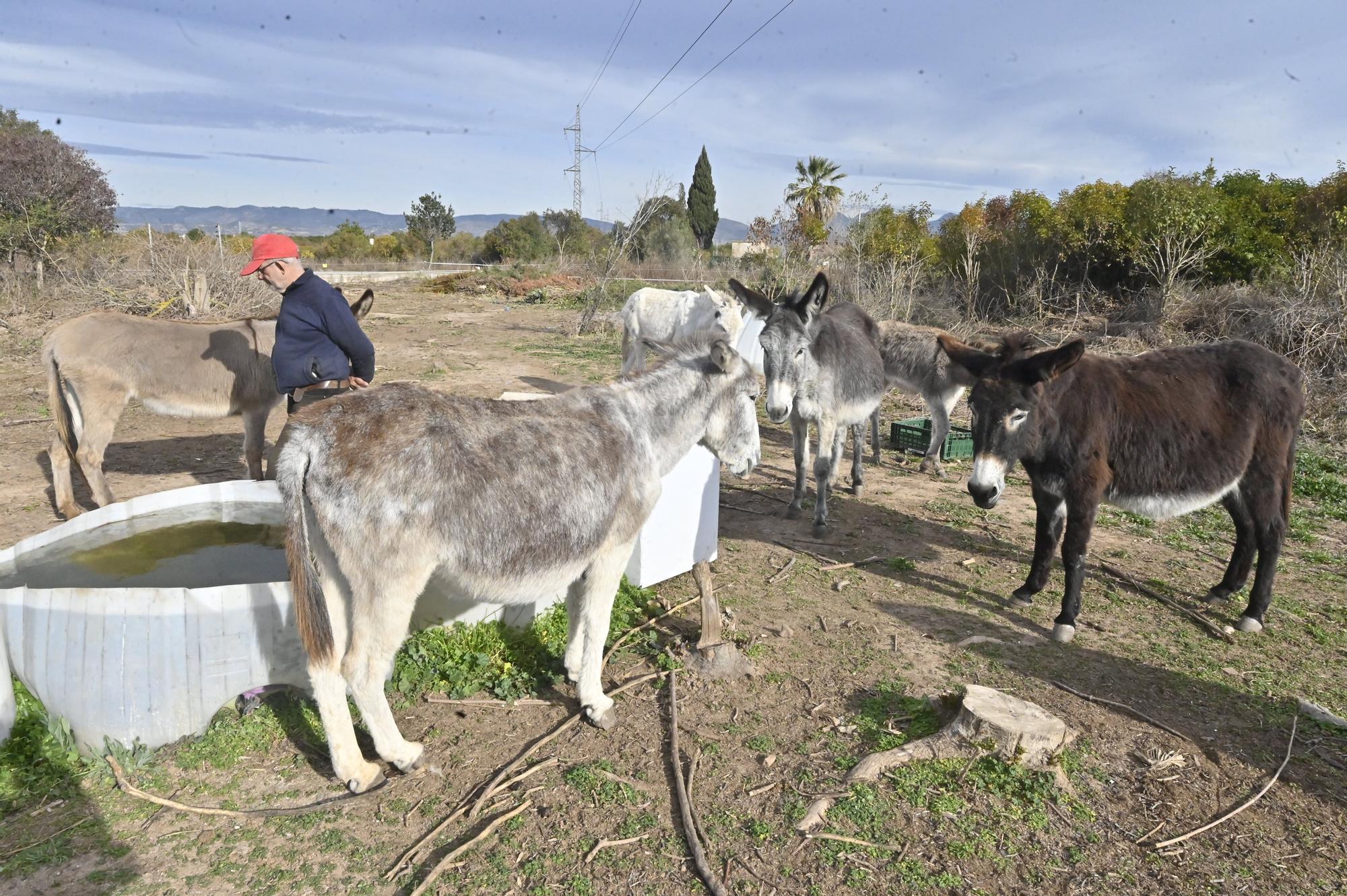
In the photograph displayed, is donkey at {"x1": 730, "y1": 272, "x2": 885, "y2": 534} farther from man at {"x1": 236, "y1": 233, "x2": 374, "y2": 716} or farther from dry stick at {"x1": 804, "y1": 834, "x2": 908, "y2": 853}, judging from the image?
dry stick at {"x1": 804, "y1": 834, "x2": 908, "y2": 853}

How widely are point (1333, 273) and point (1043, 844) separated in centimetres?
1399

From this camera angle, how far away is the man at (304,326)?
4.91 meters

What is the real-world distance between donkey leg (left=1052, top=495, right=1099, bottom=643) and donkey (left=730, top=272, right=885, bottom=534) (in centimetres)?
233

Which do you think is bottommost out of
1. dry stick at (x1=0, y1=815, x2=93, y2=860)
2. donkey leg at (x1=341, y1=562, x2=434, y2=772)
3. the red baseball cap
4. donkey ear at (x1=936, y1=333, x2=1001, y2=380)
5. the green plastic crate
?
dry stick at (x1=0, y1=815, x2=93, y2=860)

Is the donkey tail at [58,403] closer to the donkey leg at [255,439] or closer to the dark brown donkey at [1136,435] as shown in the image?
the donkey leg at [255,439]

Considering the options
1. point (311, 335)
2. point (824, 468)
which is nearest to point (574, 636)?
point (311, 335)

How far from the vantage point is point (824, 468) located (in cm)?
704

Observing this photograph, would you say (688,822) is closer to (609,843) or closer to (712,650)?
(609,843)

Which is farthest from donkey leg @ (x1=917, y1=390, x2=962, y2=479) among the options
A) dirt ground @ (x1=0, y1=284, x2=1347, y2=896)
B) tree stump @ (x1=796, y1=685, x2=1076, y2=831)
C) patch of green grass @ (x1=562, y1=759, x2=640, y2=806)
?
patch of green grass @ (x1=562, y1=759, x2=640, y2=806)

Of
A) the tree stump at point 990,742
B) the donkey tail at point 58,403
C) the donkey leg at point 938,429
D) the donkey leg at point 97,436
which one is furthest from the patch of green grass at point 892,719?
the donkey tail at point 58,403

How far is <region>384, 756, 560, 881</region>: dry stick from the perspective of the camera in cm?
294

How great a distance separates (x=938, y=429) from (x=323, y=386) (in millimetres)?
6789

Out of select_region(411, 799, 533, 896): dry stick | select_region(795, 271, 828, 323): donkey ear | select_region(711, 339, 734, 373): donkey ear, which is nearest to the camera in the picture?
select_region(411, 799, 533, 896): dry stick

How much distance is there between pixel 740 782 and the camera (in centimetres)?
349
